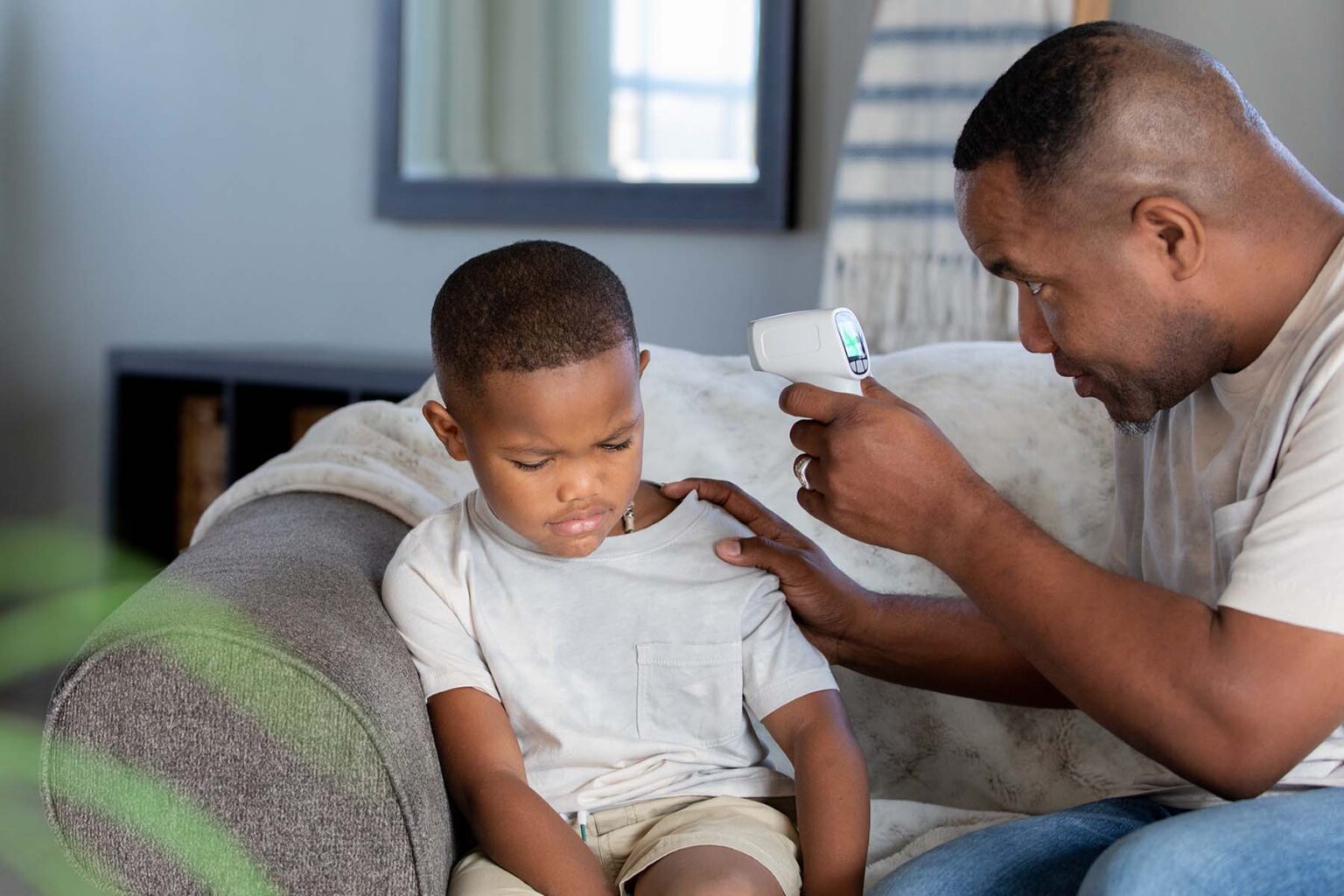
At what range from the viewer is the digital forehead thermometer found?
43.9 inches

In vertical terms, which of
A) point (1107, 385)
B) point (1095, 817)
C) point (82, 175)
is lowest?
point (1095, 817)

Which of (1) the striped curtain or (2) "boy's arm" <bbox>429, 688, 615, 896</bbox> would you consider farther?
(1) the striped curtain

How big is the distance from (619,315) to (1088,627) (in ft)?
1.47

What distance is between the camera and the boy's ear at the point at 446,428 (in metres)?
1.21

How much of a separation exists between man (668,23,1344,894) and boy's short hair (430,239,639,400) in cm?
17

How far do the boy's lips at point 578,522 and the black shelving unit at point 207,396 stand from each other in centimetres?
155

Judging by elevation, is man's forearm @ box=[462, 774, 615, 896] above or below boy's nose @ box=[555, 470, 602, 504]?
below

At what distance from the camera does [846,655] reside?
55.1 inches

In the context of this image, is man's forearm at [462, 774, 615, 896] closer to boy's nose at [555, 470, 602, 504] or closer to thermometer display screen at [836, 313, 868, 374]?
boy's nose at [555, 470, 602, 504]

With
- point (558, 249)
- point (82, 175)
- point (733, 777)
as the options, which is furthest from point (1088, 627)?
point (82, 175)

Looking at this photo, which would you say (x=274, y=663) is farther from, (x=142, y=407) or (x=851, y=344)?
(x=142, y=407)

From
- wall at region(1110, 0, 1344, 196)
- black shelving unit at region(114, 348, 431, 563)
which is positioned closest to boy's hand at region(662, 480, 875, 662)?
wall at region(1110, 0, 1344, 196)

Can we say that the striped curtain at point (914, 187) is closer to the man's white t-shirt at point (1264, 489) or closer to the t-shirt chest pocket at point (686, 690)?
the man's white t-shirt at point (1264, 489)

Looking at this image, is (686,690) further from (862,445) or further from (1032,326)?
(1032,326)
